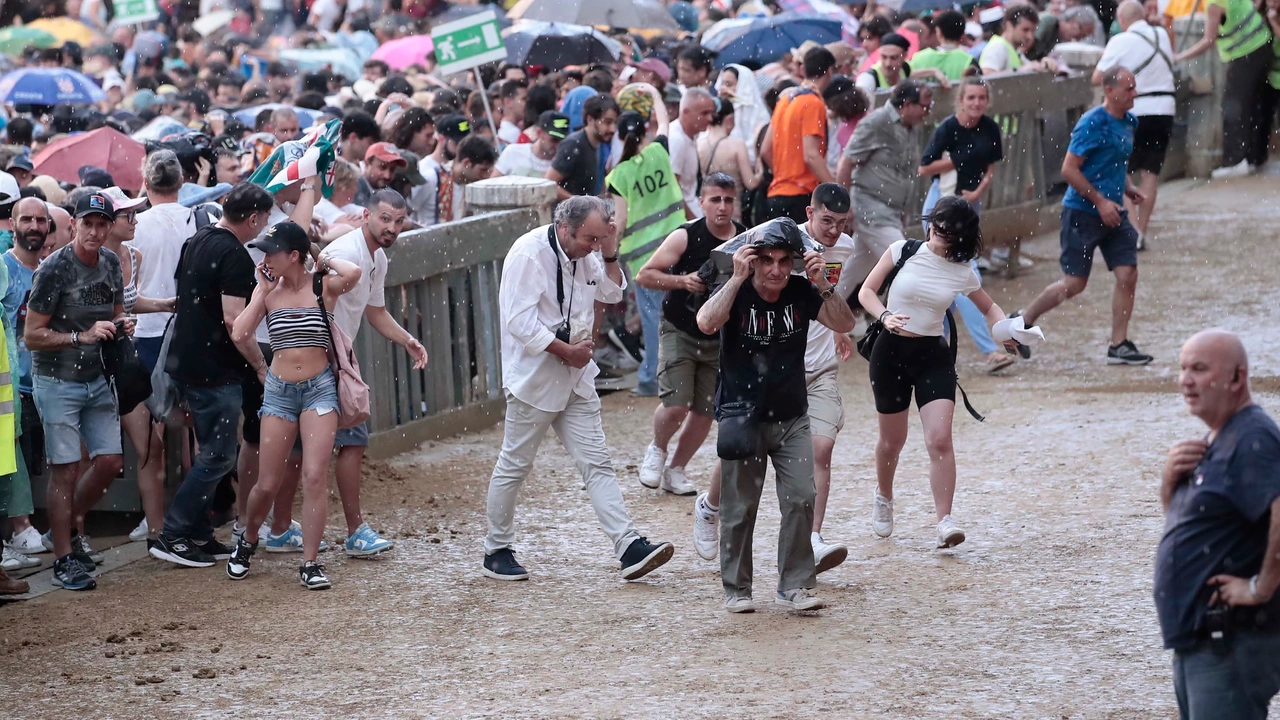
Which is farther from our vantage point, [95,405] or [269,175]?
[269,175]

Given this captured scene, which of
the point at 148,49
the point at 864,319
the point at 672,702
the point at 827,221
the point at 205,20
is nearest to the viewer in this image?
the point at 672,702

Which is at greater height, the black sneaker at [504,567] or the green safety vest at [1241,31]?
the green safety vest at [1241,31]

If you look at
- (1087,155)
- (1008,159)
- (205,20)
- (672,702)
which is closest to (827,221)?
(672,702)

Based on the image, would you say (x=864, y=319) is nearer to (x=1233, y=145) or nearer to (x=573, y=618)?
(x=573, y=618)

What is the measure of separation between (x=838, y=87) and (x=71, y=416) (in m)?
6.61

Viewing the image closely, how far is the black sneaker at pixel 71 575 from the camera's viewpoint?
24.6ft

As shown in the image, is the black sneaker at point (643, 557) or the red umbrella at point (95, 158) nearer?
the black sneaker at point (643, 557)

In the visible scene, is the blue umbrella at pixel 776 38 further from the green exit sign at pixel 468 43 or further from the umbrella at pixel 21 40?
the umbrella at pixel 21 40

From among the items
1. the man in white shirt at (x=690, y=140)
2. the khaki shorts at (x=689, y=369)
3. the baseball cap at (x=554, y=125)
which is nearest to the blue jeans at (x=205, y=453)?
the khaki shorts at (x=689, y=369)

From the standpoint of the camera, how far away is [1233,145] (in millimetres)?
19141

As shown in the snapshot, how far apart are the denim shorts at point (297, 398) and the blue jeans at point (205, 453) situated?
0.36m

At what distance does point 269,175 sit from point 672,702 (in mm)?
4056

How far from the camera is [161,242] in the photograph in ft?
27.1

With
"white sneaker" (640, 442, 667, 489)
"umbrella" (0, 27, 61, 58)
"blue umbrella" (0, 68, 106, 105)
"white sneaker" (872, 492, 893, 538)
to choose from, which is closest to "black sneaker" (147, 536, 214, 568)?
"white sneaker" (640, 442, 667, 489)
